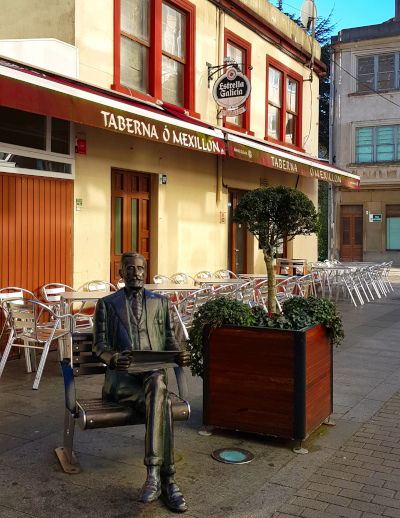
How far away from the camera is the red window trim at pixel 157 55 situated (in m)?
10.1

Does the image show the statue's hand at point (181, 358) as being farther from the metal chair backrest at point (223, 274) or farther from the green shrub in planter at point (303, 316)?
the metal chair backrest at point (223, 274)

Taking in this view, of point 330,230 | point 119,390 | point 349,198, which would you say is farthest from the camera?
point 349,198

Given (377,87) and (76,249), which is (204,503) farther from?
(377,87)

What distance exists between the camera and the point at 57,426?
5398mm

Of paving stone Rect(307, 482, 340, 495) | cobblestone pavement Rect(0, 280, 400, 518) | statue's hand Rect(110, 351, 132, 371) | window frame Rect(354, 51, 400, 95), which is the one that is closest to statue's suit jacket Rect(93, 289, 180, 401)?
statue's hand Rect(110, 351, 132, 371)

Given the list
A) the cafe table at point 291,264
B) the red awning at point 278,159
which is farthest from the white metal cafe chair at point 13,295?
the cafe table at point 291,264

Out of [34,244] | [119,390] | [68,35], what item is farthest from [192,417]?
[68,35]

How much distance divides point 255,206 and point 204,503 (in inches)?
116

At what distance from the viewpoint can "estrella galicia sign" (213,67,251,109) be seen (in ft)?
39.3

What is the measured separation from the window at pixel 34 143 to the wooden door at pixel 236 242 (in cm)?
542

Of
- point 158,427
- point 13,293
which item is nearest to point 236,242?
point 13,293

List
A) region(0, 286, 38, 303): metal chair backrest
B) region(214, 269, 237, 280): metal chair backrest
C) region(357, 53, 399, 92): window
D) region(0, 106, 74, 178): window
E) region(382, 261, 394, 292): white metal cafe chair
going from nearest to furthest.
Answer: region(0, 286, 38, 303): metal chair backrest < region(0, 106, 74, 178): window < region(214, 269, 237, 280): metal chair backrest < region(382, 261, 394, 292): white metal cafe chair < region(357, 53, 399, 92): window

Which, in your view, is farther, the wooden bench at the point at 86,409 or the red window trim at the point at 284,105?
the red window trim at the point at 284,105

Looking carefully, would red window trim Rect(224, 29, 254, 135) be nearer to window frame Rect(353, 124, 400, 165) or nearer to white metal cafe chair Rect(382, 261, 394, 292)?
white metal cafe chair Rect(382, 261, 394, 292)
